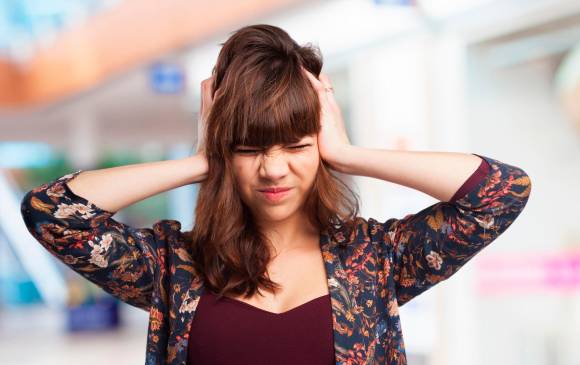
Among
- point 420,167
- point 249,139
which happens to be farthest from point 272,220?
point 420,167

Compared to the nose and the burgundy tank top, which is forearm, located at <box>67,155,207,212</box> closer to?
the nose

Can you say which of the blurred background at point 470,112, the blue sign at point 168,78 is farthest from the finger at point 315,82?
the blue sign at point 168,78

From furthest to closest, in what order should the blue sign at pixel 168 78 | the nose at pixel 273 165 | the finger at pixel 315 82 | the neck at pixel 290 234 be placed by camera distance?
the blue sign at pixel 168 78 < the neck at pixel 290 234 < the finger at pixel 315 82 < the nose at pixel 273 165

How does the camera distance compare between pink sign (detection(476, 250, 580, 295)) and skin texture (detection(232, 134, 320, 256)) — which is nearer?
skin texture (detection(232, 134, 320, 256))

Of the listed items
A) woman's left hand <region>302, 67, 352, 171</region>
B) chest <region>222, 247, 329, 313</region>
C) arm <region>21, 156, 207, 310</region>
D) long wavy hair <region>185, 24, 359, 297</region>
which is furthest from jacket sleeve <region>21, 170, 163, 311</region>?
woman's left hand <region>302, 67, 352, 171</region>

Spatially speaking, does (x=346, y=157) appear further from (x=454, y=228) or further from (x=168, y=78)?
(x=168, y=78)

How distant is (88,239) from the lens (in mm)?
1800

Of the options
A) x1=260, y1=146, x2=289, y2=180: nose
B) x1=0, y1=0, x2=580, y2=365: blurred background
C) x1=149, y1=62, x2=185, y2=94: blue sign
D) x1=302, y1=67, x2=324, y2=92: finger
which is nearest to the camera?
x1=260, y1=146, x2=289, y2=180: nose

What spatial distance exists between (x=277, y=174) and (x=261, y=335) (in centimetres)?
35

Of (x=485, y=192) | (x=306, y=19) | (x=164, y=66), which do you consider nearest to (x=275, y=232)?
(x=485, y=192)

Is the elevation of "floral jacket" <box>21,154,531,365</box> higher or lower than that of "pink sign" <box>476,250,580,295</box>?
higher

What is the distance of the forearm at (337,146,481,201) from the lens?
1800 mm

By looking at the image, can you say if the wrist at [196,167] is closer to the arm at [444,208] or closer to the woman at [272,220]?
the woman at [272,220]

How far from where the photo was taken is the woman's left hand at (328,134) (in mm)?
1864
